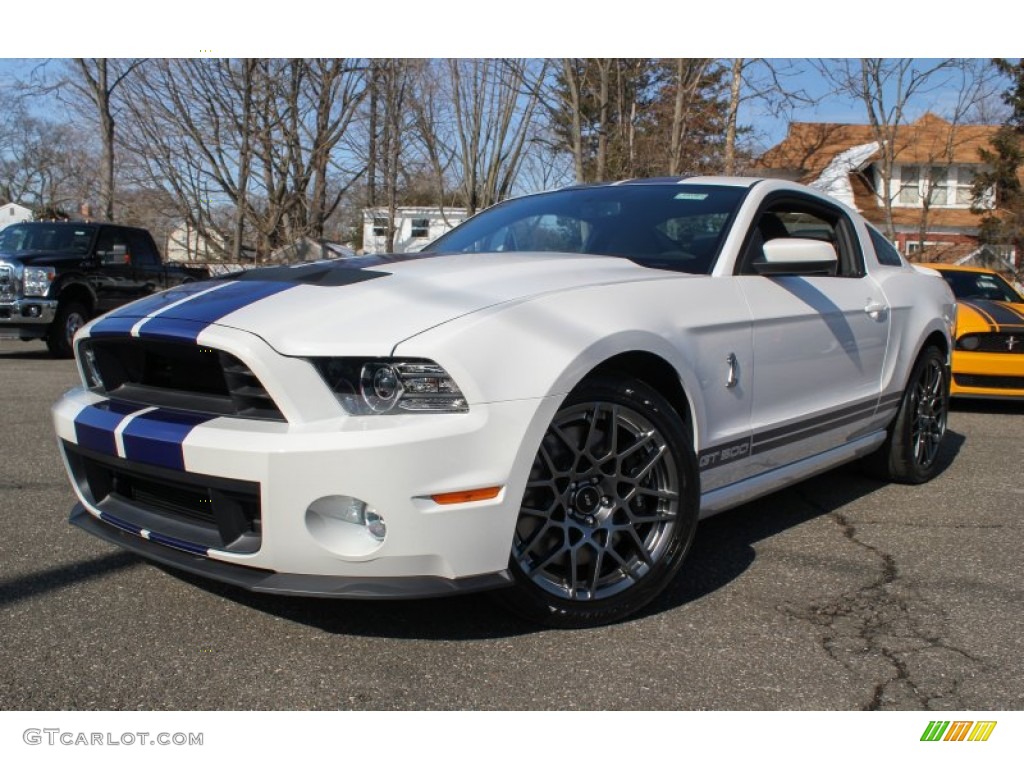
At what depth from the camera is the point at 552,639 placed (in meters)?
2.69

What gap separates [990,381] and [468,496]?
6.68 metres

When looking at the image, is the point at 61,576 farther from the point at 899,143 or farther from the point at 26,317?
the point at 899,143

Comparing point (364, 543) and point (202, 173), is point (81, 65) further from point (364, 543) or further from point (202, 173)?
point (364, 543)

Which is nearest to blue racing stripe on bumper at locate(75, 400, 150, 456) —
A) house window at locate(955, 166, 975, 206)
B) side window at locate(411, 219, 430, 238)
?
side window at locate(411, 219, 430, 238)

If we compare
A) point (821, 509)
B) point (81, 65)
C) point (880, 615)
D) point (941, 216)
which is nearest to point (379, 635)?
point (880, 615)

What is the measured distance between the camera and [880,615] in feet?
9.82

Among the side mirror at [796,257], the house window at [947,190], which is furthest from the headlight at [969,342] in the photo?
the house window at [947,190]

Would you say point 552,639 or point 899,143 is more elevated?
point 899,143

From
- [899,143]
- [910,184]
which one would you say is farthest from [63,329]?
[910,184]

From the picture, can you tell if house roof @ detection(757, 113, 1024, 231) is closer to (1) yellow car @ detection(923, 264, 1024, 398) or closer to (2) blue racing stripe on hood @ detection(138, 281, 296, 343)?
(1) yellow car @ detection(923, 264, 1024, 398)

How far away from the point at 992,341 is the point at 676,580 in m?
5.69

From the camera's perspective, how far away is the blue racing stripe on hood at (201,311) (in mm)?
2586

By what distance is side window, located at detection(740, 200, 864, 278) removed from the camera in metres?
4.06

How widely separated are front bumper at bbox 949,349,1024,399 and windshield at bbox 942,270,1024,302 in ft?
3.72
